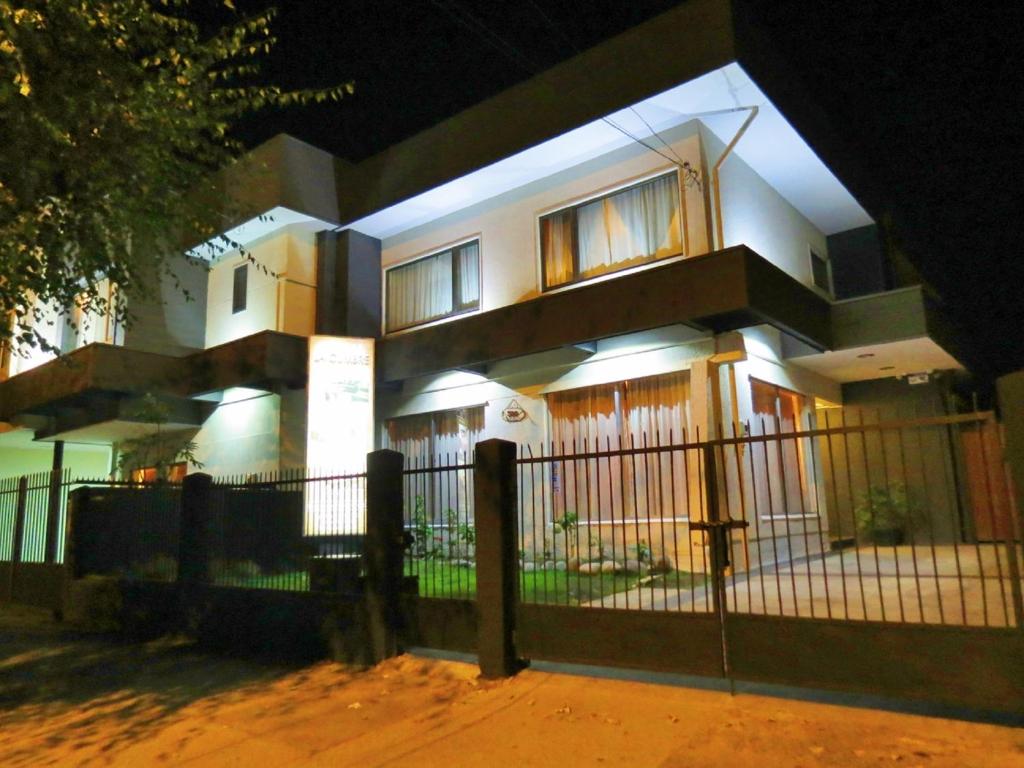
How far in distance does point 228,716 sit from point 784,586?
5.97 meters

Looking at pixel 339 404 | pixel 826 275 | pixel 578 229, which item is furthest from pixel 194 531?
pixel 826 275

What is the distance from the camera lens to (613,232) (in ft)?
40.9

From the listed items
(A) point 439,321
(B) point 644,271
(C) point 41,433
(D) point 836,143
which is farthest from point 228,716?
(C) point 41,433

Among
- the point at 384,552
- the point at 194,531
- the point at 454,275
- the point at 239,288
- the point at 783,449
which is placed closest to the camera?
the point at 384,552

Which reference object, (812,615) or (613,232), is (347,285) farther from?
(812,615)

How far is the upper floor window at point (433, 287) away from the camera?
14.4 metres

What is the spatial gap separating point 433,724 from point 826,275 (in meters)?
12.9

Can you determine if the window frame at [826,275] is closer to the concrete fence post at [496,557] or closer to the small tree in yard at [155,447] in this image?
the concrete fence post at [496,557]

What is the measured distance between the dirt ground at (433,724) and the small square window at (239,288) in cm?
961

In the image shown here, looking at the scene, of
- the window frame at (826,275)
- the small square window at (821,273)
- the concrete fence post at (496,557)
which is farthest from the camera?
the small square window at (821,273)

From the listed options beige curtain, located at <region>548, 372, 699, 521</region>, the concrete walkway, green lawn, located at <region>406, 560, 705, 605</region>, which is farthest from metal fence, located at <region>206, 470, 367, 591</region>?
beige curtain, located at <region>548, 372, 699, 521</region>

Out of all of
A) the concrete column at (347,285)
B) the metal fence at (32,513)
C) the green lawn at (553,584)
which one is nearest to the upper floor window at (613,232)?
the concrete column at (347,285)

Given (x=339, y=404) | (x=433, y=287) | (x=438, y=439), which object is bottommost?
(x=438, y=439)

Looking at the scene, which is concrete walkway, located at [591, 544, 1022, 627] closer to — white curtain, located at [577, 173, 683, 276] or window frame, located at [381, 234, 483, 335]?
white curtain, located at [577, 173, 683, 276]
